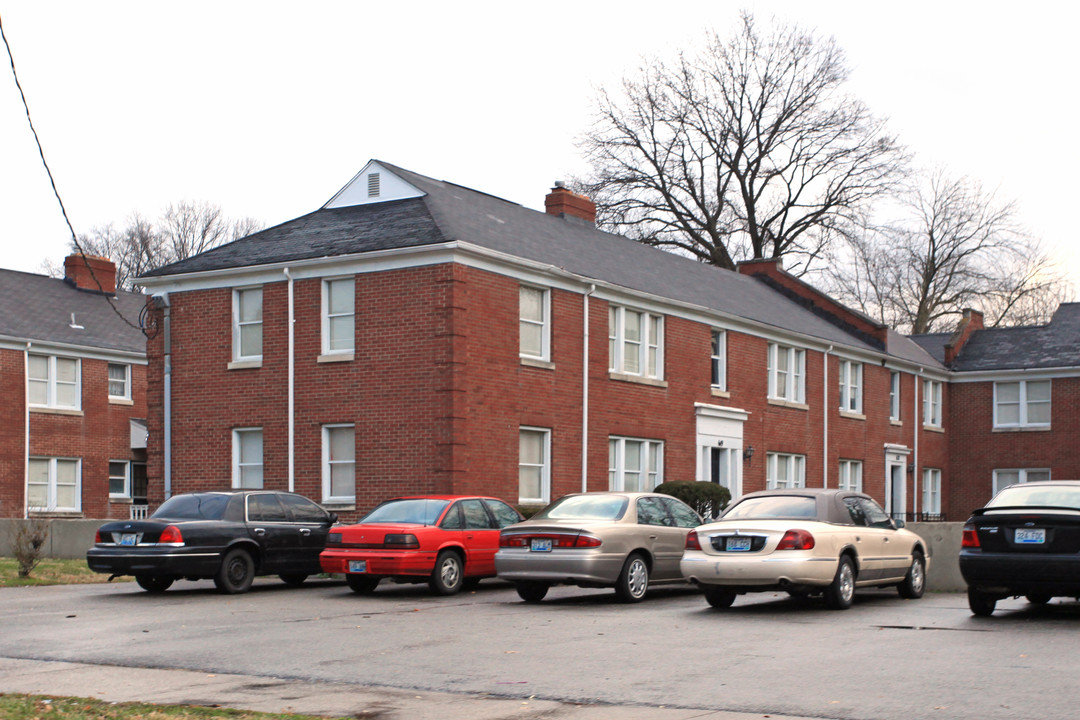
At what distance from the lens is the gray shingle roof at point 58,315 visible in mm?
38312

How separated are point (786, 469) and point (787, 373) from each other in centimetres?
267

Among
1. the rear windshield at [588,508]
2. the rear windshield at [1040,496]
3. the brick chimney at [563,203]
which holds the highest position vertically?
the brick chimney at [563,203]

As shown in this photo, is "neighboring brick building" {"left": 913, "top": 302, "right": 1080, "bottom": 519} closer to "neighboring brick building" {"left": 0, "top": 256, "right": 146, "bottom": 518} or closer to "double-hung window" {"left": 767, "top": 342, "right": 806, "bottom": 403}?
"double-hung window" {"left": 767, "top": 342, "right": 806, "bottom": 403}

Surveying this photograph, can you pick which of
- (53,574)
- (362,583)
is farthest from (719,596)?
(53,574)

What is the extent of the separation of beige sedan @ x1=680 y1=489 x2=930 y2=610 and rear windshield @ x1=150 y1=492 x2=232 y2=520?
7.01m

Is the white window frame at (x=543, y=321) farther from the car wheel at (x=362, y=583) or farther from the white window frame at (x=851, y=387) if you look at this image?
the white window frame at (x=851, y=387)

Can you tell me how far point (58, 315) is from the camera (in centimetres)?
4053

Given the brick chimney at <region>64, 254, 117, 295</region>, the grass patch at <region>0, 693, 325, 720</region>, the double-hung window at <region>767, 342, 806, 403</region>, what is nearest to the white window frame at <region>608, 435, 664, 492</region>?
the double-hung window at <region>767, 342, 806, 403</region>

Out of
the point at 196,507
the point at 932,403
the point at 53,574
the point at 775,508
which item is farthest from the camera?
the point at 932,403

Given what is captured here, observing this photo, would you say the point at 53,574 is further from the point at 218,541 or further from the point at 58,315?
the point at 58,315

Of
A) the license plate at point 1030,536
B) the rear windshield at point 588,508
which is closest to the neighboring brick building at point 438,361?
the rear windshield at point 588,508

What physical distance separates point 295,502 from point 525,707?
1147 cm

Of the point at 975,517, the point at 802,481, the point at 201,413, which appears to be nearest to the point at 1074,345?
the point at 802,481

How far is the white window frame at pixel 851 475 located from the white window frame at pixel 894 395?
3.18 metres
